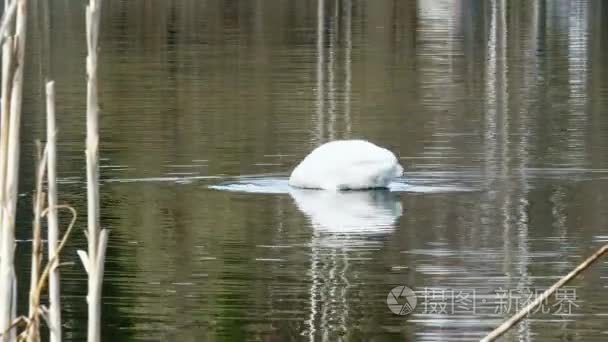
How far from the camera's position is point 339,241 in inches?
531

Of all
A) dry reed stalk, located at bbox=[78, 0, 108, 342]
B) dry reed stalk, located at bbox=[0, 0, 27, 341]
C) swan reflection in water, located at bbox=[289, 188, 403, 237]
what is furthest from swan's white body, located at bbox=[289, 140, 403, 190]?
dry reed stalk, located at bbox=[78, 0, 108, 342]

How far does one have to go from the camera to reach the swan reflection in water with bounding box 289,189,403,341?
427 inches

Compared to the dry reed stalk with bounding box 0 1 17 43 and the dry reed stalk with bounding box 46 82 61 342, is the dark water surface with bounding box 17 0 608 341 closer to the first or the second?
the dry reed stalk with bounding box 46 82 61 342

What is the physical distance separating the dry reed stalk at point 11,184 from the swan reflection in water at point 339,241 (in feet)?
16.6

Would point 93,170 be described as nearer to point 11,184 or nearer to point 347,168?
point 11,184

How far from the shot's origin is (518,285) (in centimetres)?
1164

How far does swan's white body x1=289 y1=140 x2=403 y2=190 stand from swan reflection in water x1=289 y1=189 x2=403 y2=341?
10 cm

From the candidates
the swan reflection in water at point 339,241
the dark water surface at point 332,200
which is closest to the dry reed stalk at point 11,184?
the dark water surface at point 332,200

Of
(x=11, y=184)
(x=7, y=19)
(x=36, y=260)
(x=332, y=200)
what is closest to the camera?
(x=7, y=19)

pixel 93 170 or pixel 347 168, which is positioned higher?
pixel 93 170

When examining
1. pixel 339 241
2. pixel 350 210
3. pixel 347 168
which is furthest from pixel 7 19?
pixel 347 168

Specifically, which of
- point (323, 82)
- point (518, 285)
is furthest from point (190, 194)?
point (323, 82)

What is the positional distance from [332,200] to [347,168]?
0.46 m

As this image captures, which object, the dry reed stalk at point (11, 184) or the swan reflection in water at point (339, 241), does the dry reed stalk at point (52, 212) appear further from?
the swan reflection in water at point (339, 241)
